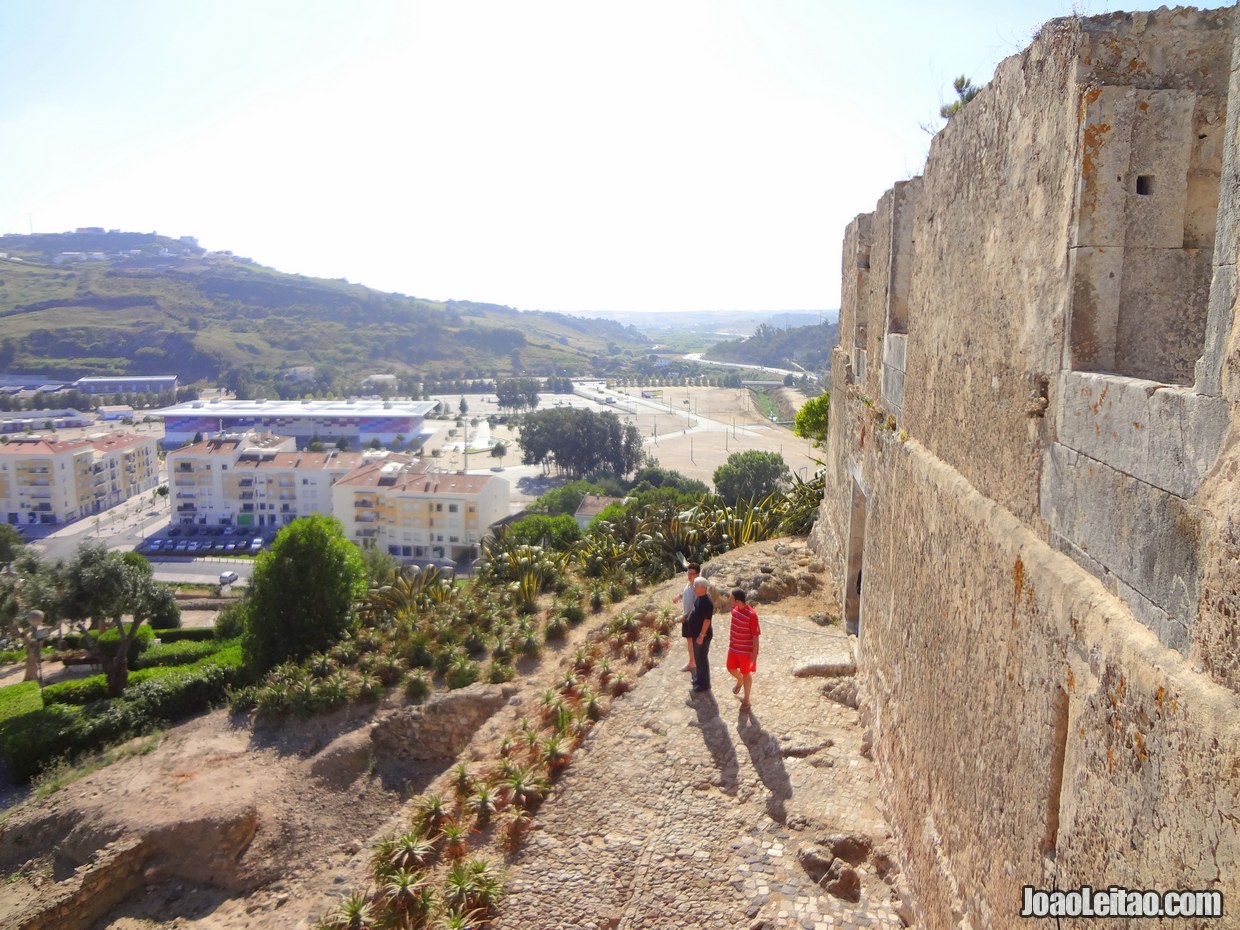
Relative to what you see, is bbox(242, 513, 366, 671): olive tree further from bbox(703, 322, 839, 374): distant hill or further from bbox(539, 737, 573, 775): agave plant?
bbox(703, 322, 839, 374): distant hill

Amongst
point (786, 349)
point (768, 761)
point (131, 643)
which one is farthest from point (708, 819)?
point (786, 349)

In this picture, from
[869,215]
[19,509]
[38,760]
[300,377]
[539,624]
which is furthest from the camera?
[300,377]

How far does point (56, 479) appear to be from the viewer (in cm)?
5584

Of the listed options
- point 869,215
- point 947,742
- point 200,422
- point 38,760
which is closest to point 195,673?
point 38,760

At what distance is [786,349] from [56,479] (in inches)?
5209

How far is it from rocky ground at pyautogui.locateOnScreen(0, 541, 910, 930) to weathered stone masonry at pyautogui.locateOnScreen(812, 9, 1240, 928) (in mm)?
911

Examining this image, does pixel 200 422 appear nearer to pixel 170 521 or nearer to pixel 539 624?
pixel 170 521

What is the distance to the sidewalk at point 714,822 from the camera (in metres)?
5.11

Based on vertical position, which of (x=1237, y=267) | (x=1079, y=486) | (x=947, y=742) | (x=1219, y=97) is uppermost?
(x=1219, y=97)

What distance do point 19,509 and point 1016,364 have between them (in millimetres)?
68691

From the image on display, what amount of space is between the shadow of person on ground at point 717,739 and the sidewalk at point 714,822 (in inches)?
0.5

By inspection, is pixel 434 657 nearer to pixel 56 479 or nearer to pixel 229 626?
pixel 229 626

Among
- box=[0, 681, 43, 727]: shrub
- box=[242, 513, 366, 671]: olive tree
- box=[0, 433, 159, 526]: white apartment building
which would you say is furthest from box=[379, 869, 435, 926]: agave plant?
box=[0, 433, 159, 526]: white apartment building

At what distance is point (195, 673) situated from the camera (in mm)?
16688
